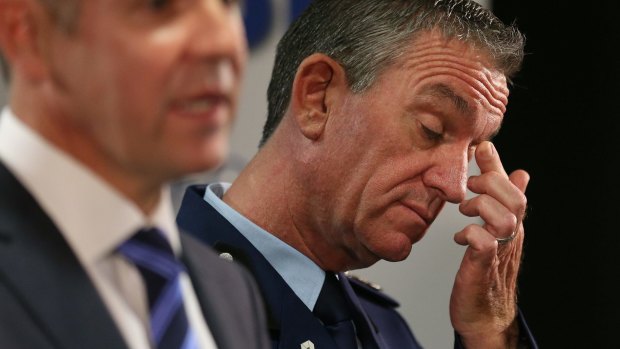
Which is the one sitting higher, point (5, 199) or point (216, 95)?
point (216, 95)

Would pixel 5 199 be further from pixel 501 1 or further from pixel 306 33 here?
pixel 501 1

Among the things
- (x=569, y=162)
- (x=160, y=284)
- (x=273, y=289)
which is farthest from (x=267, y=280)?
(x=569, y=162)

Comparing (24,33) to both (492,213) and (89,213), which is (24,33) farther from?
(492,213)

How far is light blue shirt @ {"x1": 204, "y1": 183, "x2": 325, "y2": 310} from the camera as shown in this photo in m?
1.59

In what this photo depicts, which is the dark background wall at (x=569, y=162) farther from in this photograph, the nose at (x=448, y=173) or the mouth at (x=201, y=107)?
the mouth at (x=201, y=107)

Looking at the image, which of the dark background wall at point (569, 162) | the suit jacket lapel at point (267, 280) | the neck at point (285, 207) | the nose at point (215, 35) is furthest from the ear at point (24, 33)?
the dark background wall at point (569, 162)

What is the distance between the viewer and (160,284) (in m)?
0.83

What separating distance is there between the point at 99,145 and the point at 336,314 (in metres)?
0.84

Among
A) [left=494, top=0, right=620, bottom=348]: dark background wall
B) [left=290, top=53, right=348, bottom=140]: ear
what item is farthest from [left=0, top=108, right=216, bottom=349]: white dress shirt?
[left=494, top=0, right=620, bottom=348]: dark background wall

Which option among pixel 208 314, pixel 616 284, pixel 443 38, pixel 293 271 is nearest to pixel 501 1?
pixel 616 284

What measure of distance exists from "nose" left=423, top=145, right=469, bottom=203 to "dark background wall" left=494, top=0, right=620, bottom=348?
1.12 meters

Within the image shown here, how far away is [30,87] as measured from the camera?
2.59ft

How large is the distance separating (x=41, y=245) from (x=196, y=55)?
6.5 inches

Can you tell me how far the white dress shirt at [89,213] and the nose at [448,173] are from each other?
2.62 feet
